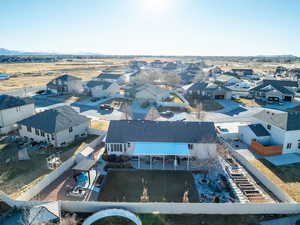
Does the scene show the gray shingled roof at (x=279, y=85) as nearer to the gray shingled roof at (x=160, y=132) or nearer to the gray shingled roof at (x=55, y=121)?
the gray shingled roof at (x=160, y=132)

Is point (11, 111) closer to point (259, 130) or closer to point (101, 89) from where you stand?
point (101, 89)

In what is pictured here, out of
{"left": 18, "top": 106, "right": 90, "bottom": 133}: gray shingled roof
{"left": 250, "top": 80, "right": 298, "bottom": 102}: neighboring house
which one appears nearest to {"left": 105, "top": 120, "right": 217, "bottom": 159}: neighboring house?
{"left": 18, "top": 106, "right": 90, "bottom": 133}: gray shingled roof

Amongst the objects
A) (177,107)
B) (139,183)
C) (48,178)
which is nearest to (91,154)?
(48,178)

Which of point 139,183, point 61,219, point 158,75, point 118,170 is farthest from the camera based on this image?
point 158,75

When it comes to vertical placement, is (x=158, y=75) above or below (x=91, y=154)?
above

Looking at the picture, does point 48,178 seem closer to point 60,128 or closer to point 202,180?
point 60,128

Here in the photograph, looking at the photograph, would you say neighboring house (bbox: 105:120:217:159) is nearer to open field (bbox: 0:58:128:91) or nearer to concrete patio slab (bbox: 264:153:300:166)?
concrete patio slab (bbox: 264:153:300:166)

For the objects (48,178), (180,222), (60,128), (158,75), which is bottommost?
(180,222)

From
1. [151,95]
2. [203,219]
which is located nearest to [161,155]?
[203,219]
